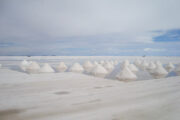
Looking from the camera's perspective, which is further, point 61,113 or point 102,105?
point 102,105

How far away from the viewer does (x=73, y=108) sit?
2.23m

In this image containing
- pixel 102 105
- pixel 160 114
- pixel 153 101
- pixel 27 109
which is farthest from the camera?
pixel 153 101

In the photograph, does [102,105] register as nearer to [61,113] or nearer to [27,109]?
[61,113]

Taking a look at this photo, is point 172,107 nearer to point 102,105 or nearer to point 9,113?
point 102,105

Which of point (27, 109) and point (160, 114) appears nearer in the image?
point (160, 114)

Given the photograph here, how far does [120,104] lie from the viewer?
2451mm

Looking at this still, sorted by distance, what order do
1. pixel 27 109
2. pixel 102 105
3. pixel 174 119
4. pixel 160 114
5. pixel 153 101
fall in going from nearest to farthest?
pixel 174 119 < pixel 160 114 < pixel 27 109 < pixel 102 105 < pixel 153 101

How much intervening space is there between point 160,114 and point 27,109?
81.4 inches

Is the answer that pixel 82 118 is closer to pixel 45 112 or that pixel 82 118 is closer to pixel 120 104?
pixel 45 112

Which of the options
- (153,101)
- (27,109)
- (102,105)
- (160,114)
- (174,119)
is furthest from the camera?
(153,101)

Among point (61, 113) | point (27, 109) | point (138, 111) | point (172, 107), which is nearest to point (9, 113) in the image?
point (27, 109)

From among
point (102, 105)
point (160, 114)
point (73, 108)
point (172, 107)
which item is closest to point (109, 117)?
point (102, 105)

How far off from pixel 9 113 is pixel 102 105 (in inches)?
58.3

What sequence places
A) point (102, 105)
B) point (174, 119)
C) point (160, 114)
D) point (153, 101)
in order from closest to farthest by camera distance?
1. point (174, 119)
2. point (160, 114)
3. point (102, 105)
4. point (153, 101)
